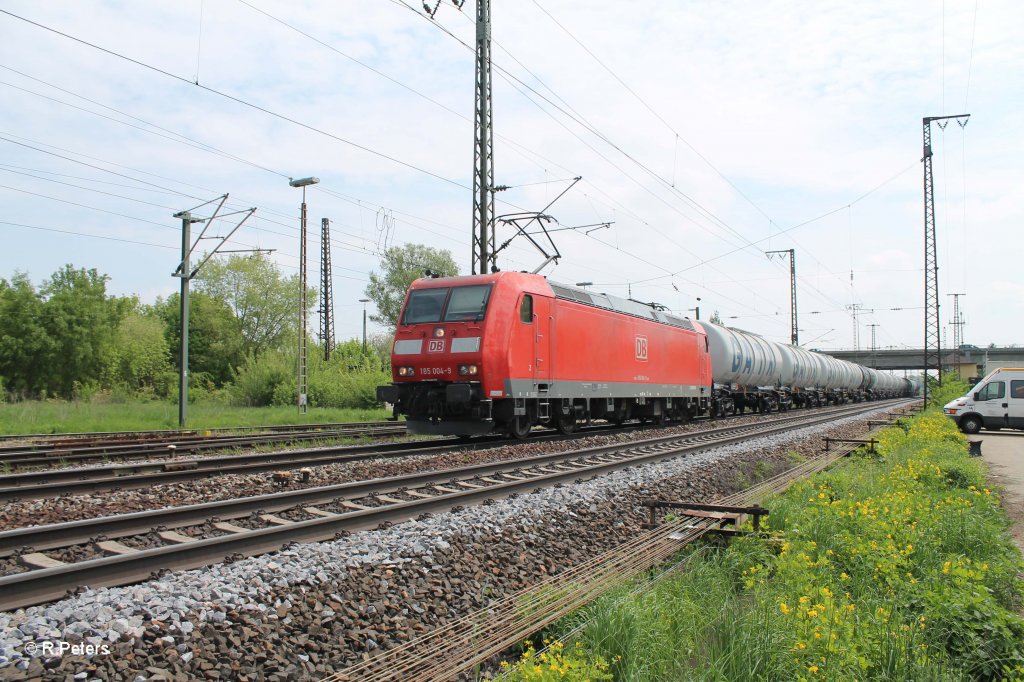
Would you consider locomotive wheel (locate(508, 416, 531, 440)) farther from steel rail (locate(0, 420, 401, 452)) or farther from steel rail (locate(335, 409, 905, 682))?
steel rail (locate(335, 409, 905, 682))

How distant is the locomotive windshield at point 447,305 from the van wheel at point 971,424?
16535 millimetres

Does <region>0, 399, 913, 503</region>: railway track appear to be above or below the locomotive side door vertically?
below

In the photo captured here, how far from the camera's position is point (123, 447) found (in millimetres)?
14008

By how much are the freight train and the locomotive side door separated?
0.07 feet

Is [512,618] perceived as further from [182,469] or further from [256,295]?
[256,295]

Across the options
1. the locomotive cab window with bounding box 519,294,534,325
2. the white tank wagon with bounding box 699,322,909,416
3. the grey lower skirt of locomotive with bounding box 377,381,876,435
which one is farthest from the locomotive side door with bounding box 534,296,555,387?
the white tank wagon with bounding box 699,322,909,416

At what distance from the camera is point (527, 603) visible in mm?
4730

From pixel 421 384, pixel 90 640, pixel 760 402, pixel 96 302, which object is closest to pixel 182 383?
pixel 421 384

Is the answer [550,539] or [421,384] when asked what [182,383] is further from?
[550,539]

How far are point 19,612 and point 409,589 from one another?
7.40 feet

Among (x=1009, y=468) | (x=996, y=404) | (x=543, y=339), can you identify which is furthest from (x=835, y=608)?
(x=996, y=404)

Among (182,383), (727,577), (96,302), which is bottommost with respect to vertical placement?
(727,577)

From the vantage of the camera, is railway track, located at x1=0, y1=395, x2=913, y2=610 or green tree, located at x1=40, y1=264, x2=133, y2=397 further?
green tree, located at x1=40, y1=264, x2=133, y2=397

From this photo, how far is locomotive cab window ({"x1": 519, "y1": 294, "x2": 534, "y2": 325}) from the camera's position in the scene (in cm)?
1435
